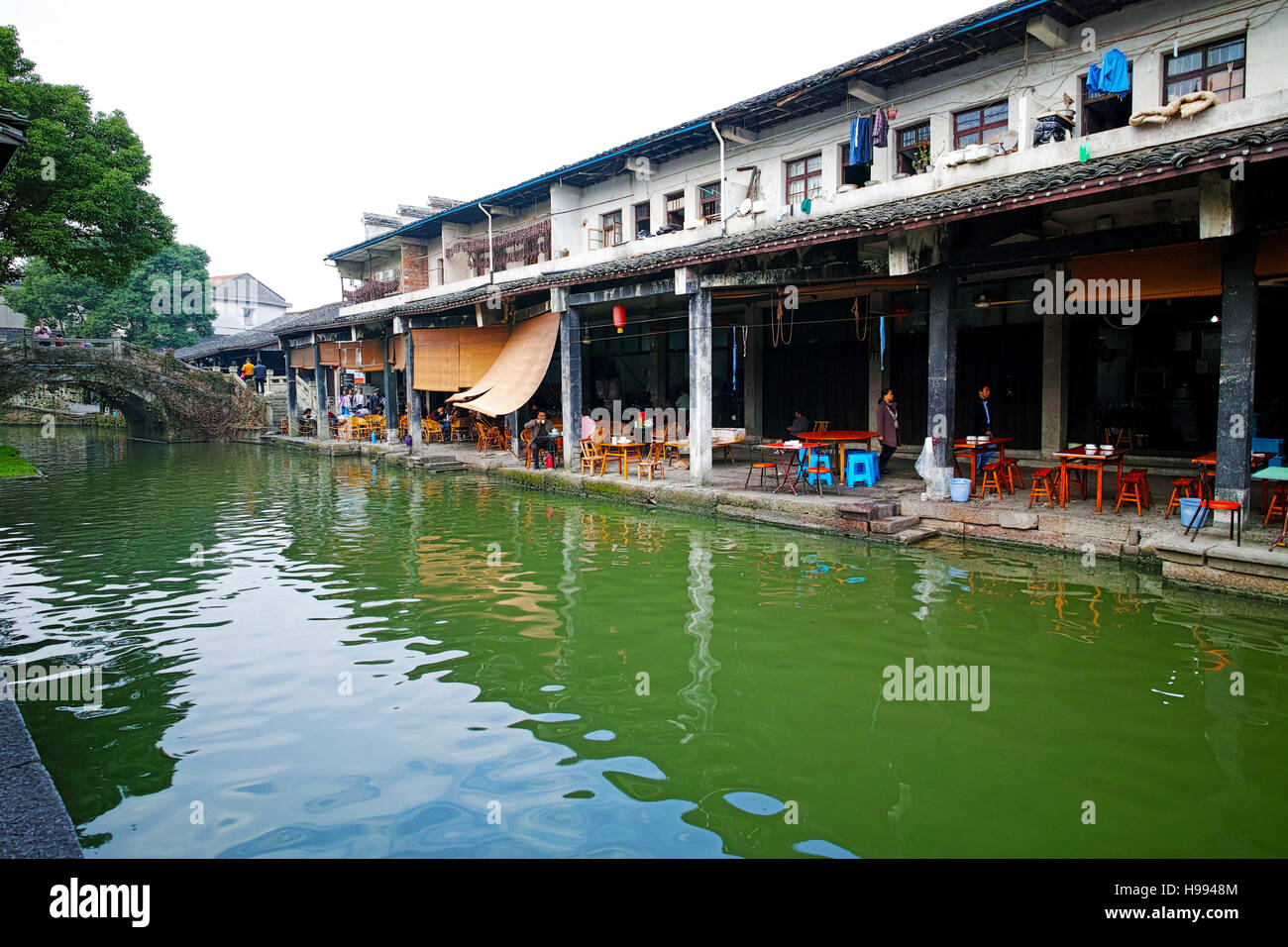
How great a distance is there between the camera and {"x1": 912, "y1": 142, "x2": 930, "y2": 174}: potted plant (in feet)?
44.8

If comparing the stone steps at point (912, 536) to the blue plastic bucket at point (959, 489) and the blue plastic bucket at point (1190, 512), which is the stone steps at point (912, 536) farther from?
the blue plastic bucket at point (1190, 512)

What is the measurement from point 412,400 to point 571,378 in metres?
7.13

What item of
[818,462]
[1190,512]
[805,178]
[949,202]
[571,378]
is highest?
[805,178]

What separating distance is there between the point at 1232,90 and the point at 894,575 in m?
8.46

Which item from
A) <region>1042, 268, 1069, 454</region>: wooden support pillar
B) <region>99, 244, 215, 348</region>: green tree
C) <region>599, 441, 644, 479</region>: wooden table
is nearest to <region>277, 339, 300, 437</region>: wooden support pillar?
<region>599, 441, 644, 479</region>: wooden table

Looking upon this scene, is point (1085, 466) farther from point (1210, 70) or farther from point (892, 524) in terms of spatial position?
point (1210, 70)

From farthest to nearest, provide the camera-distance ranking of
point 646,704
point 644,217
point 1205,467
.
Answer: point 644,217 → point 1205,467 → point 646,704

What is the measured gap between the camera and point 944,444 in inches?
429

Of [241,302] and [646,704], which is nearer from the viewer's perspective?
[646,704]

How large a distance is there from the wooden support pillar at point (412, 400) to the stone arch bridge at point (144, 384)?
1343cm

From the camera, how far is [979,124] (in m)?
13.3

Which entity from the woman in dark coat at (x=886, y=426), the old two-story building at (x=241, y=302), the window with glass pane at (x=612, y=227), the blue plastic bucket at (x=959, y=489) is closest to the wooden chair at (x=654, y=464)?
the woman in dark coat at (x=886, y=426)

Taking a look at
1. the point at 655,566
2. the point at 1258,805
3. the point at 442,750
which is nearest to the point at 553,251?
the point at 655,566

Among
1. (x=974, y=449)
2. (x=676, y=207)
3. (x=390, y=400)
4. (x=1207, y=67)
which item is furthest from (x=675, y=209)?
(x=1207, y=67)
